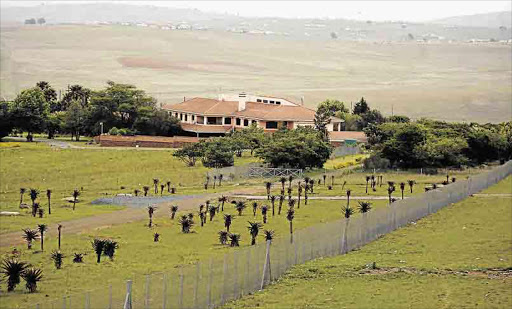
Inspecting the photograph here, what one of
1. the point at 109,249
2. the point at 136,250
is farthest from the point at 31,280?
the point at 136,250

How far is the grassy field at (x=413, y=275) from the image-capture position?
2620 centimetres

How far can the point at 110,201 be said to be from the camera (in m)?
50.1

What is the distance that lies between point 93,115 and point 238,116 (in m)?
14.6

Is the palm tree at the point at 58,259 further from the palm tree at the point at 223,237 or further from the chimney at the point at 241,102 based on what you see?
the chimney at the point at 241,102

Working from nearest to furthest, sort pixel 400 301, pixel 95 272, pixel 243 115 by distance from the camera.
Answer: pixel 400 301, pixel 95 272, pixel 243 115

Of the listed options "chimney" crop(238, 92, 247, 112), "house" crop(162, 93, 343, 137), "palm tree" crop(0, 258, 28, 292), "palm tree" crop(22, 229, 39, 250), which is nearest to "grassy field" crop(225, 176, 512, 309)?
"palm tree" crop(0, 258, 28, 292)

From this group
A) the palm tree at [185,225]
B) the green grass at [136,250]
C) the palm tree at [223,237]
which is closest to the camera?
the green grass at [136,250]

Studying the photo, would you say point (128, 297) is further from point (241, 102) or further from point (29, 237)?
point (241, 102)

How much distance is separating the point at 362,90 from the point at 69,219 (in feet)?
441

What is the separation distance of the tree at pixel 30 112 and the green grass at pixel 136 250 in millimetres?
40957

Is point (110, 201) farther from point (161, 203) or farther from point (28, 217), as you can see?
point (28, 217)

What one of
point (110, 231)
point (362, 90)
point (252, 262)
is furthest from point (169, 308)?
point (362, 90)

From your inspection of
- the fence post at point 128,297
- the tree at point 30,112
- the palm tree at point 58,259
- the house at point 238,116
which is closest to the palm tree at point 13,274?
the palm tree at point 58,259

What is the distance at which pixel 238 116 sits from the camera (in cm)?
9775
